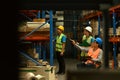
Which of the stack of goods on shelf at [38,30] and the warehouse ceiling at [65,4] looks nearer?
the warehouse ceiling at [65,4]

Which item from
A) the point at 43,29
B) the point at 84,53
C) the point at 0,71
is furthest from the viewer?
the point at 84,53

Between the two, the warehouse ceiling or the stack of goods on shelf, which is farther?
the stack of goods on shelf

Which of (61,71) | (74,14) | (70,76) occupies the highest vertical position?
(74,14)

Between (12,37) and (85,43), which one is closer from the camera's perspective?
(12,37)

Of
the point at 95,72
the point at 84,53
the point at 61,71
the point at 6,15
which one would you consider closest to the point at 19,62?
the point at 6,15

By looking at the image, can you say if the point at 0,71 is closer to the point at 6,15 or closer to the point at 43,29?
the point at 6,15

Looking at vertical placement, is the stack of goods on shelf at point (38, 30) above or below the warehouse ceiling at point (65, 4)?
above

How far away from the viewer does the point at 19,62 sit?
94 cm

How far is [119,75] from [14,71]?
358 mm

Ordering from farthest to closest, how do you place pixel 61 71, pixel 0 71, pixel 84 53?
pixel 61 71, pixel 84 53, pixel 0 71

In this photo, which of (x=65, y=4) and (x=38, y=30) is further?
(x=38, y=30)

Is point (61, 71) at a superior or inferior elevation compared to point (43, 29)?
inferior

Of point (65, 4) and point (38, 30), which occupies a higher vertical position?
point (38, 30)

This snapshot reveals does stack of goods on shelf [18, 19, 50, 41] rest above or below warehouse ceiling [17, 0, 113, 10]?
above
